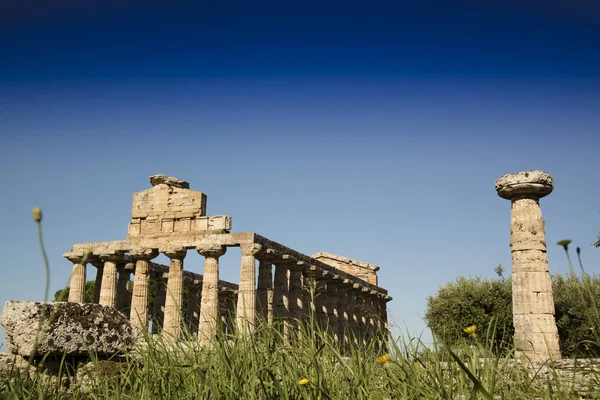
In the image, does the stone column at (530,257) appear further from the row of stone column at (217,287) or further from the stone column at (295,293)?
the stone column at (295,293)

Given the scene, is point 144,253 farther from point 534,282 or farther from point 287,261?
point 534,282

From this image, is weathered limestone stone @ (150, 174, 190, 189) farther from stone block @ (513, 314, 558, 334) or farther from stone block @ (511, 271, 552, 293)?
stone block @ (513, 314, 558, 334)

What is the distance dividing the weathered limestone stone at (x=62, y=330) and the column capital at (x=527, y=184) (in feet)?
46.1

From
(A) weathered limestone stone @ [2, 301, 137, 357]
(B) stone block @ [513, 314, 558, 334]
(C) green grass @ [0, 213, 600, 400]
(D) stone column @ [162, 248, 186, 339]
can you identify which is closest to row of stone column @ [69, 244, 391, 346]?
(D) stone column @ [162, 248, 186, 339]

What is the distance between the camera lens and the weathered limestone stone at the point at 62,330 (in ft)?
23.4

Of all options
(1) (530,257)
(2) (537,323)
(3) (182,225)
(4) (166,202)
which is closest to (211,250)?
(3) (182,225)

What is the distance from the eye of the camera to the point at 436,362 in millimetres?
5469

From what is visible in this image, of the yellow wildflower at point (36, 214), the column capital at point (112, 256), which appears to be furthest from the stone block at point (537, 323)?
the column capital at point (112, 256)

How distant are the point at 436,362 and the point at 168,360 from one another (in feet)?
8.44

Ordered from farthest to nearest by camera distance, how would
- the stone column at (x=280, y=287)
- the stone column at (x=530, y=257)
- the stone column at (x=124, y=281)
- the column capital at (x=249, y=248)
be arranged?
the stone column at (x=124, y=281), the stone column at (x=280, y=287), the column capital at (x=249, y=248), the stone column at (x=530, y=257)

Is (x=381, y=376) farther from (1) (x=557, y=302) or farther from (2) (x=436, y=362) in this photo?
(1) (x=557, y=302)

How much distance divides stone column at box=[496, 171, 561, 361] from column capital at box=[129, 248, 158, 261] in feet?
53.8

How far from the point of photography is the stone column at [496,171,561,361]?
719 inches

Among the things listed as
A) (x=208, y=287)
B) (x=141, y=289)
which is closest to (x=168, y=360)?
(x=208, y=287)
